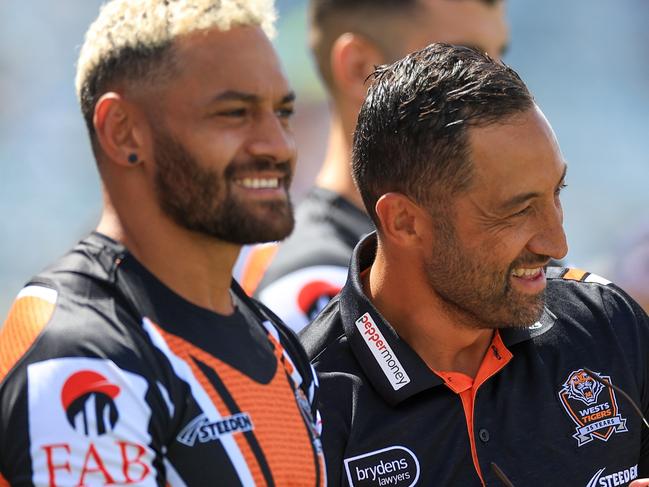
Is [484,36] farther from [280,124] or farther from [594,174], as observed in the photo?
[594,174]

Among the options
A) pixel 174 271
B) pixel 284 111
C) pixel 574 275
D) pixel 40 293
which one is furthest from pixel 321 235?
pixel 40 293

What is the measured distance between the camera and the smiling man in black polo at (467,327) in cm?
246

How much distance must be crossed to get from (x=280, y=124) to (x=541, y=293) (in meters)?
0.70

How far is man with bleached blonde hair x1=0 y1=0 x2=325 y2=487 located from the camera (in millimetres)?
1877

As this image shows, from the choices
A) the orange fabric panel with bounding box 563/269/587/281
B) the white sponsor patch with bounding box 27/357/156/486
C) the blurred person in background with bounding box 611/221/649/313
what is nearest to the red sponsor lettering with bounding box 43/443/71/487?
the white sponsor patch with bounding box 27/357/156/486

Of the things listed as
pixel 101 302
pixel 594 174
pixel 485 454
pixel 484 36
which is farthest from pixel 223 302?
pixel 594 174

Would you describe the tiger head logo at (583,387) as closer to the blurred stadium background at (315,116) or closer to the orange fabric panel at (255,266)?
the orange fabric panel at (255,266)

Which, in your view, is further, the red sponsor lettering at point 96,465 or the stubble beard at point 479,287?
the stubble beard at point 479,287

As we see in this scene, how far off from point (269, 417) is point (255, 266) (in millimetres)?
2016

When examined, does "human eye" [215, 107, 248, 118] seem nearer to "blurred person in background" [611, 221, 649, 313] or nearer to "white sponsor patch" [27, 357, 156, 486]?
"white sponsor patch" [27, 357, 156, 486]

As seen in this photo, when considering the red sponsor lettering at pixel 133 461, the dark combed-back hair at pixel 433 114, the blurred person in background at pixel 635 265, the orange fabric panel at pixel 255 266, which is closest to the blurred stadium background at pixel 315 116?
the blurred person in background at pixel 635 265

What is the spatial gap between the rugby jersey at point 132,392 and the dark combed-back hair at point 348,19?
2.25 metres

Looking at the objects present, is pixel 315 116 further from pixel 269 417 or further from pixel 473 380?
pixel 269 417

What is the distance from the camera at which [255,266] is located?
13.5 feet
